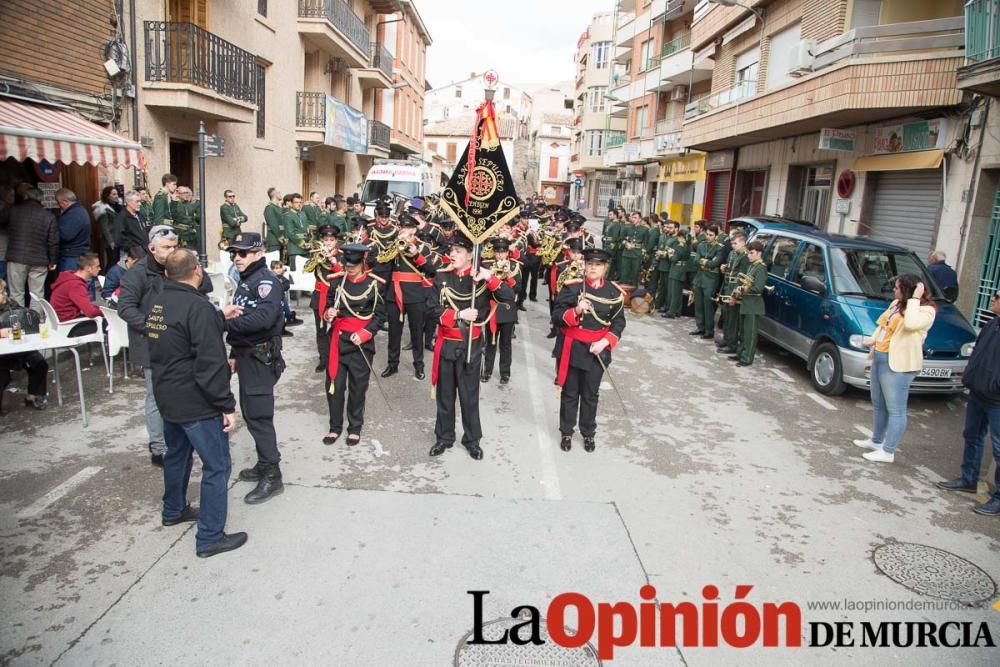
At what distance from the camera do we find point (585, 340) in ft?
21.6

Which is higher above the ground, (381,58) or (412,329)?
(381,58)

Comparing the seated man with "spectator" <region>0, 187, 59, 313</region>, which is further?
"spectator" <region>0, 187, 59, 313</region>

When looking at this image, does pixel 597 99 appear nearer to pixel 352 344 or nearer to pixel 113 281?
pixel 113 281

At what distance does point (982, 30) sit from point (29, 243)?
565 inches

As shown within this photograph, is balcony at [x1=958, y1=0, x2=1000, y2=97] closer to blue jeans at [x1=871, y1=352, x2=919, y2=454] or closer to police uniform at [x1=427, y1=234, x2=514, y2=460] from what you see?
blue jeans at [x1=871, y1=352, x2=919, y2=454]

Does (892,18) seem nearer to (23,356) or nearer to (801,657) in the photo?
(801,657)

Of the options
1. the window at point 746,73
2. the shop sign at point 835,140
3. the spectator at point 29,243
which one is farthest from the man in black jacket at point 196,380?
the window at point 746,73

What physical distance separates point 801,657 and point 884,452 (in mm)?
3813

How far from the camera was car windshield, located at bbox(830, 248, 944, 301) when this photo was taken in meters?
9.37

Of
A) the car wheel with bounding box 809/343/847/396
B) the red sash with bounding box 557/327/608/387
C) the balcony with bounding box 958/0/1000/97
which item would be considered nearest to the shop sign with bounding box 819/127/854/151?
the balcony with bounding box 958/0/1000/97

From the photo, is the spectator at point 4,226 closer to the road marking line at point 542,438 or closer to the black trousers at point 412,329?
the black trousers at point 412,329

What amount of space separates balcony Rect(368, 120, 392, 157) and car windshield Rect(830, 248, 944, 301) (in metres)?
23.9

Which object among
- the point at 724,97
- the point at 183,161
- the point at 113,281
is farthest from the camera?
the point at 724,97

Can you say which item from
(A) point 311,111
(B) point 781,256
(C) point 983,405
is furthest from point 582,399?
(A) point 311,111
